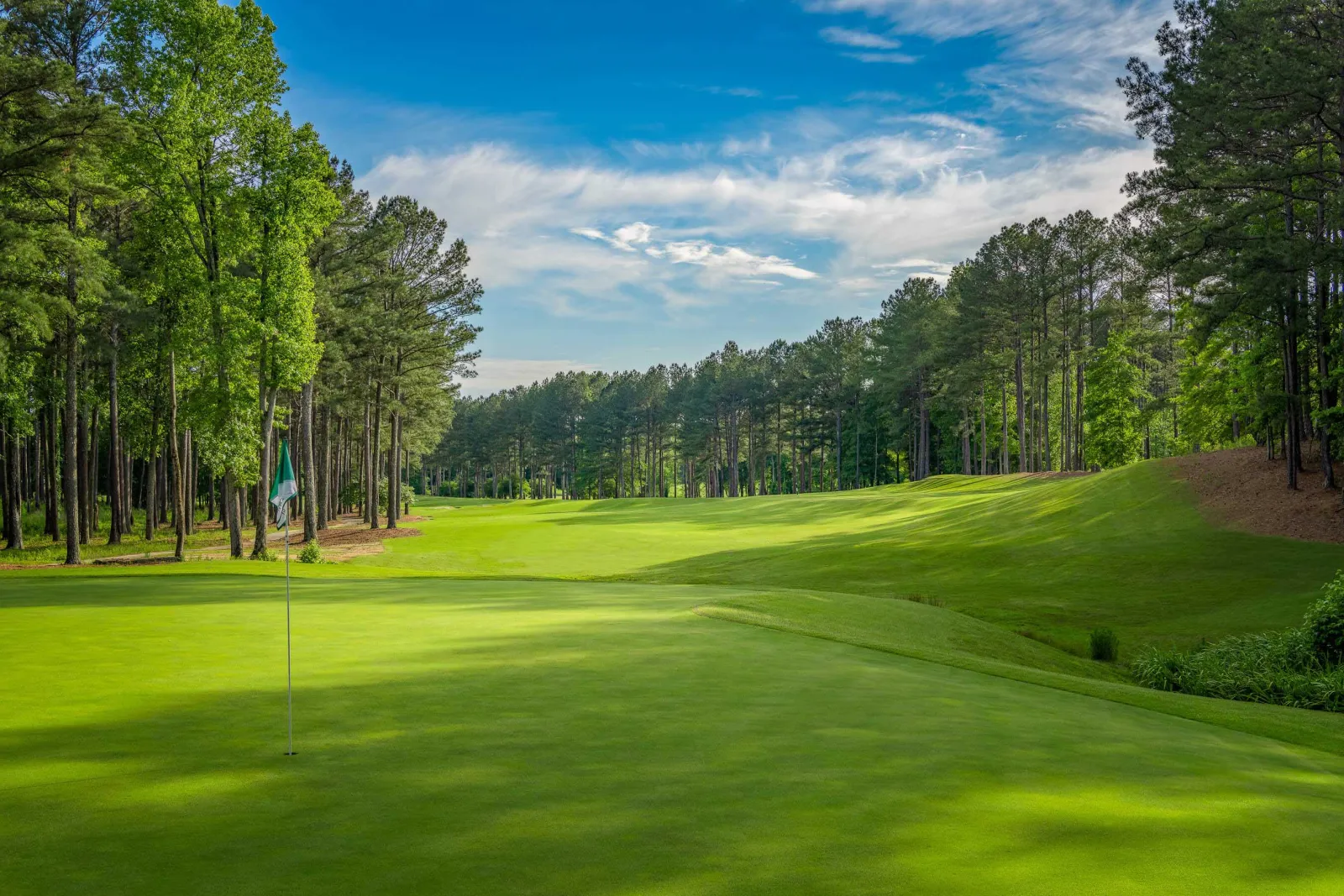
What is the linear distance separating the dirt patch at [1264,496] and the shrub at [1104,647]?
12.7 meters

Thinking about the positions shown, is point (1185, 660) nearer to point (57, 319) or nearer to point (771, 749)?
point (771, 749)

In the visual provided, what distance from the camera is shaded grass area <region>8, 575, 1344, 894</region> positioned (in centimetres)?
449

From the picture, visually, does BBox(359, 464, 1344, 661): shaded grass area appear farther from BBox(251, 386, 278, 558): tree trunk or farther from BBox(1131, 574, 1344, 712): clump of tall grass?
BBox(251, 386, 278, 558): tree trunk

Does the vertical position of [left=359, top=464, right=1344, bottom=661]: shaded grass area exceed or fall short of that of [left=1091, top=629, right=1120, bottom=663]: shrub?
it exceeds it

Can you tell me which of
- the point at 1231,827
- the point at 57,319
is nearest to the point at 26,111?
the point at 57,319

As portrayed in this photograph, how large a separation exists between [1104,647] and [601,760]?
16455mm

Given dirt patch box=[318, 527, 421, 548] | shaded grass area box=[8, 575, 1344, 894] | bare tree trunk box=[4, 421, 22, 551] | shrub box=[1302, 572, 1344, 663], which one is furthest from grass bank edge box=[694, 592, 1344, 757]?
dirt patch box=[318, 527, 421, 548]

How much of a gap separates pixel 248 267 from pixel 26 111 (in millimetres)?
10597

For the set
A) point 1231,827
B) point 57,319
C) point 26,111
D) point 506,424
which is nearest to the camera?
point 1231,827

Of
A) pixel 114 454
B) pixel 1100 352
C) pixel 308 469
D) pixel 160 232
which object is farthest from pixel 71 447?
pixel 1100 352

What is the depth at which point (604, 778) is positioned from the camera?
596cm

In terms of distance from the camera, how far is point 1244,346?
125 ft

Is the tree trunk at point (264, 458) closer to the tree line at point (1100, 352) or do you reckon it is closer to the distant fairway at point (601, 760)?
the distant fairway at point (601, 760)

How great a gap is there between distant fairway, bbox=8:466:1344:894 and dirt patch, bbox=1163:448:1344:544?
15.8 metres
